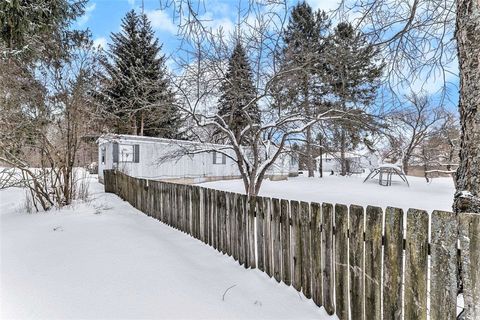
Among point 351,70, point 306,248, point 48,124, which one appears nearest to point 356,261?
point 306,248

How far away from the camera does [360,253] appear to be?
7.55ft

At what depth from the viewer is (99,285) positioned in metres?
3.03

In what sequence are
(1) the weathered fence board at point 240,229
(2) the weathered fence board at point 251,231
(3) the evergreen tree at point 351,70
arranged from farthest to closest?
(3) the evergreen tree at point 351,70
(1) the weathered fence board at point 240,229
(2) the weathered fence board at point 251,231

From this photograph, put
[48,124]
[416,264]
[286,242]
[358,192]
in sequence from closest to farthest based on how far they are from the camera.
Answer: [416,264]
[286,242]
[48,124]
[358,192]

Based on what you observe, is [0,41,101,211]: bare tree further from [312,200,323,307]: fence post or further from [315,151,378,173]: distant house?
[315,151,378,173]: distant house

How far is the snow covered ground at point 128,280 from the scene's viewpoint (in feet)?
Result: 8.50

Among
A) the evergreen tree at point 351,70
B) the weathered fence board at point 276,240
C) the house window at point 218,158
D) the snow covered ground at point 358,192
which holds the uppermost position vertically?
the evergreen tree at point 351,70

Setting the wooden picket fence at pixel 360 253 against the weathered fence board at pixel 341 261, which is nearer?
the wooden picket fence at pixel 360 253

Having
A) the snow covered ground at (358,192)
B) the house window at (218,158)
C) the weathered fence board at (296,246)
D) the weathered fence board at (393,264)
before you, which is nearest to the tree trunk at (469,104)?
the weathered fence board at (393,264)

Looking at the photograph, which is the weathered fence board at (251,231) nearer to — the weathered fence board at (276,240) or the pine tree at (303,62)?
the weathered fence board at (276,240)

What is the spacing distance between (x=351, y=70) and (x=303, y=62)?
117 centimetres

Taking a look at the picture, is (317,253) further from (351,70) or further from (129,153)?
(129,153)

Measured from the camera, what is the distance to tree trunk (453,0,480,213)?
7.63 ft

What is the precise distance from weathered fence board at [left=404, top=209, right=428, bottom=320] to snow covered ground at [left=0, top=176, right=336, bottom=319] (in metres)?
0.87
